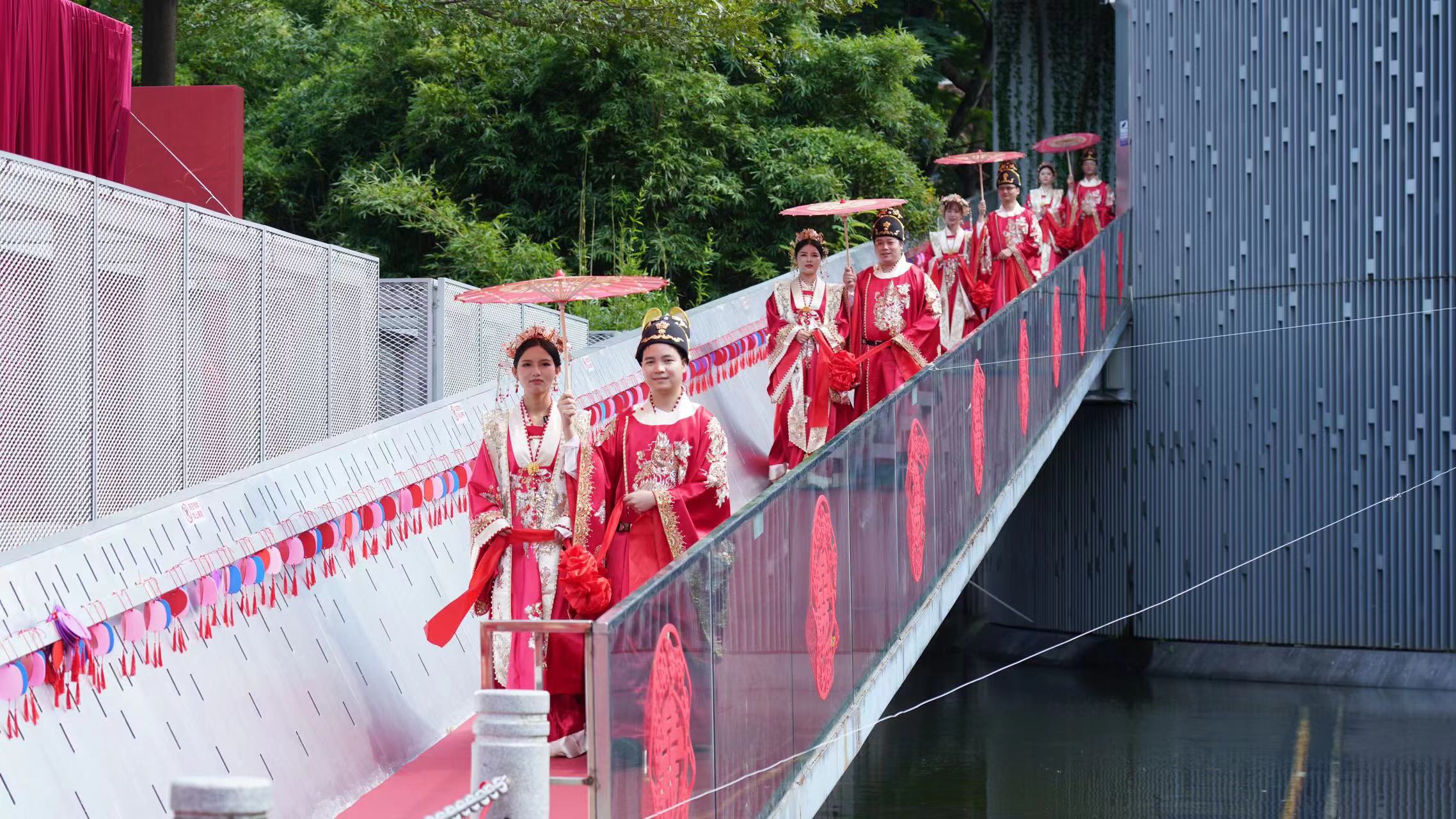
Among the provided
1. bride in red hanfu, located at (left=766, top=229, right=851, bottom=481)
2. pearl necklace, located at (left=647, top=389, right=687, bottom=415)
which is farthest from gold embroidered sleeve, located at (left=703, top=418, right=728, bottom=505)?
bride in red hanfu, located at (left=766, top=229, right=851, bottom=481)

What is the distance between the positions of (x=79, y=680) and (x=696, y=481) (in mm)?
2286

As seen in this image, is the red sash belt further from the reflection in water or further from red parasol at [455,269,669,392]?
the reflection in water

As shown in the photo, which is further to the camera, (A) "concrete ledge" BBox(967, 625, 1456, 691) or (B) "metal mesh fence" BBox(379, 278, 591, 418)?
(A) "concrete ledge" BBox(967, 625, 1456, 691)

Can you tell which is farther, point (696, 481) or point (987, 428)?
point (987, 428)

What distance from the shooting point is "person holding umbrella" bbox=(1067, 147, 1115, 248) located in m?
17.0

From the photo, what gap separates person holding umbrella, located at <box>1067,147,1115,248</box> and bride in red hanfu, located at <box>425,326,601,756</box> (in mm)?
11962

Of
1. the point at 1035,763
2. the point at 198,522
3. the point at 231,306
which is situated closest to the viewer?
the point at 198,522

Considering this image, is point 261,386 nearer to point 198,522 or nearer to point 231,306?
point 231,306

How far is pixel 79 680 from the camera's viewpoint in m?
4.47

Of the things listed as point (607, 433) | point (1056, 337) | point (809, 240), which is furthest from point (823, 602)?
point (1056, 337)

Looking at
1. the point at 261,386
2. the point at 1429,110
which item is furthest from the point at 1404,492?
the point at 261,386

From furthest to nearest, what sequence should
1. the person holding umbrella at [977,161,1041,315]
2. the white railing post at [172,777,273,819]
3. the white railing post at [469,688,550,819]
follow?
the person holding umbrella at [977,161,1041,315] → the white railing post at [469,688,550,819] → the white railing post at [172,777,273,819]

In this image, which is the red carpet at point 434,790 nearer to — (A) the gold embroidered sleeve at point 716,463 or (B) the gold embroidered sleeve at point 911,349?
(A) the gold embroidered sleeve at point 716,463

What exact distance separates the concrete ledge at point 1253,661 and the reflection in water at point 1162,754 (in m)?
0.12
